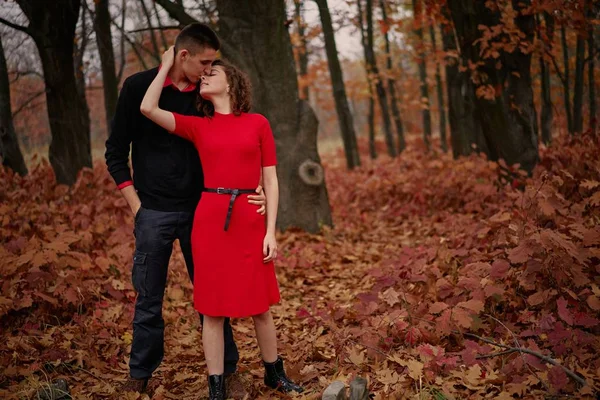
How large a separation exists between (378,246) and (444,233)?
943mm

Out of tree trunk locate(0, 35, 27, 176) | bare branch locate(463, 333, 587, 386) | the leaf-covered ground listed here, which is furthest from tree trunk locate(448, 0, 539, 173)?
tree trunk locate(0, 35, 27, 176)

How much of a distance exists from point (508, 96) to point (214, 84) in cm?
546

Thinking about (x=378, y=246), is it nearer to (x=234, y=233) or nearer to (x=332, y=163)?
(x=234, y=233)

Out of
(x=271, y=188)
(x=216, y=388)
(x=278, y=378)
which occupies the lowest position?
(x=278, y=378)

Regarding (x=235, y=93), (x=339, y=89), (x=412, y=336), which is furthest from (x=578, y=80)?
(x=235, y=93)

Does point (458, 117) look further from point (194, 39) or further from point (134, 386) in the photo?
point (134, 386)

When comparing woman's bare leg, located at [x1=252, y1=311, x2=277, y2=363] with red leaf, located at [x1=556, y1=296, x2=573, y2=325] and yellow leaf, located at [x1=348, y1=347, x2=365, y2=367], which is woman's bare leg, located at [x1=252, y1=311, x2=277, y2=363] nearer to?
yellow leaf, located at [x1=348, y1=347, x2=365, y2=367]

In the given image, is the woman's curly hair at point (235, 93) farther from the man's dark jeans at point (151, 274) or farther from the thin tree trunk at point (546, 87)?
the thin tree trunk at point (546, 87)

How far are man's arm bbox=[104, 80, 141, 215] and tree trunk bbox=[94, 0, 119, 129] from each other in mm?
7506

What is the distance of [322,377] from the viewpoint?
3475mm

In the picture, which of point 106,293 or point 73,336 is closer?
point 73,336

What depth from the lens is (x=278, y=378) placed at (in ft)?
11.2

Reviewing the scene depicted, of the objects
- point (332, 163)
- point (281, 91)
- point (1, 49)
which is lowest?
point (332, 163)

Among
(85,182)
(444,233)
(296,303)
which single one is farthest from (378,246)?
(85,182)
